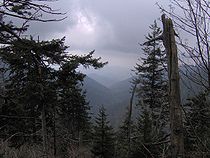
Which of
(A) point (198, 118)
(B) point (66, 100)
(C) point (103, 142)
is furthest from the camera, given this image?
(C) point (103, 142)

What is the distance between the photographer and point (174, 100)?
442 cm

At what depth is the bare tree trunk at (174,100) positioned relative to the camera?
440 cm

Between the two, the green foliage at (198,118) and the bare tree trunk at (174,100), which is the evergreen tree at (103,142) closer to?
the green foliage at (198,118)

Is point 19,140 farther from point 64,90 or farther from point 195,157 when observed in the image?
point 195,157

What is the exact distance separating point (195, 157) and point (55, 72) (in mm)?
7327

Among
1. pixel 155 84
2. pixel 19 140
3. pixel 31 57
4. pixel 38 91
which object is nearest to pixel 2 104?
pixel 31 57

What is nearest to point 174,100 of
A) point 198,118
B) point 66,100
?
point 198,118

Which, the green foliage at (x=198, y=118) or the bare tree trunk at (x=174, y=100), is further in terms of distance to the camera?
the green foliage at (x=198, y=118)

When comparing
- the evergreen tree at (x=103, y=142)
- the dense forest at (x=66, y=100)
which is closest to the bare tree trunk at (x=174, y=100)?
the dense forest at (x=66, y=100)

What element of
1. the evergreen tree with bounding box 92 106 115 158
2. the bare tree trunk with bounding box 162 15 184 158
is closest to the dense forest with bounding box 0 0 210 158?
the bare tree trunk with bounding box 162 15 184 158

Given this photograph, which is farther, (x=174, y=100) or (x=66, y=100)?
(x=66, y=100)

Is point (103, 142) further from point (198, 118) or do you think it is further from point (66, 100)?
point (198, 118)

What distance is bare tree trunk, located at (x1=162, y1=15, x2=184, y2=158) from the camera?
4.40 metres

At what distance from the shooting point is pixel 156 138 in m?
4.41
